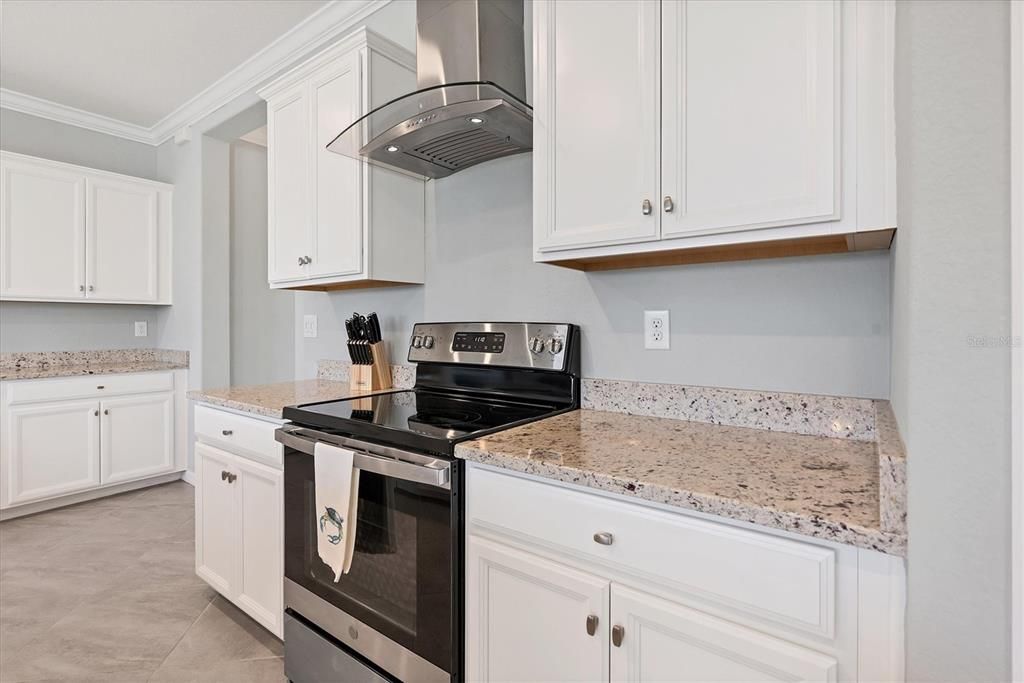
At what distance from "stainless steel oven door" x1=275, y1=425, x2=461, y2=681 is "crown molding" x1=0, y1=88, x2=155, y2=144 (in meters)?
3.70

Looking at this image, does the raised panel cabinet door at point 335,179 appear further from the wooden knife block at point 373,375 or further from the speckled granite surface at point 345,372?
the speckled granite surface at point 345,372

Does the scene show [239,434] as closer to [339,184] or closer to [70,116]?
[339,184]

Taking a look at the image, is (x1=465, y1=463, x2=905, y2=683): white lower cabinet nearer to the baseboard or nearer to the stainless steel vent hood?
the stainless steel vent hood

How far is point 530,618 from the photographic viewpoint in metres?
1.13

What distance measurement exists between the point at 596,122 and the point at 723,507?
0.98m

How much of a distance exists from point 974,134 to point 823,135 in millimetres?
361

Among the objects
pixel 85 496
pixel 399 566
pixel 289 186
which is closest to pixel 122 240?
pixel 85 496

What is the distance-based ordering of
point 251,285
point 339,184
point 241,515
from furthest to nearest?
1. point 251,285
2. point 339,184
3. point 241,515

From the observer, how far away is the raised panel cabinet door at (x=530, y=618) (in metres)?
1.03

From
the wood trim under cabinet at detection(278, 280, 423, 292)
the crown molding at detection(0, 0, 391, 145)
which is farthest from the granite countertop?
the crown molding at detection(0, 0, 391, 145)

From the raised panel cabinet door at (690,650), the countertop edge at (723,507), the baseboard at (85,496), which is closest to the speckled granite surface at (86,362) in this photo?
the baseboard at (85,496)

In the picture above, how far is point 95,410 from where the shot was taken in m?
3.46

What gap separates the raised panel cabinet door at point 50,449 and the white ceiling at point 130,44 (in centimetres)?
202

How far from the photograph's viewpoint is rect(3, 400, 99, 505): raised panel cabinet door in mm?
3164
